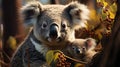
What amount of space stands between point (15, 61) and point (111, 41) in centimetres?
318

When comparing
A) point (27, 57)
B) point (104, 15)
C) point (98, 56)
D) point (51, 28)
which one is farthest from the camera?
point (27, 57)

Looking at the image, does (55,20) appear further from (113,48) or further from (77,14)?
(113,48)

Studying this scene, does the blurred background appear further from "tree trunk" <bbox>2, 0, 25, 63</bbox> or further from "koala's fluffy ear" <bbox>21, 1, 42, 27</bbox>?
"koala's fluffy ear" <bbox>21, 1, 42, 27</bbox>

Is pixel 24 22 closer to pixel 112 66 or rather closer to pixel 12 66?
pixel 12 66

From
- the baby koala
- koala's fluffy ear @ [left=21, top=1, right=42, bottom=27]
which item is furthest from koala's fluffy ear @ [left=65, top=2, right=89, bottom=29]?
koala's fluffy ear @ [left=21, top=1, right=42, bottom=27]

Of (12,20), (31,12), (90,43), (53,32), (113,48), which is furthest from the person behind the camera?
(12,20)

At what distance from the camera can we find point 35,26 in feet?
18.2

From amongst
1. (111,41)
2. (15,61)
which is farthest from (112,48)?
(15,61)

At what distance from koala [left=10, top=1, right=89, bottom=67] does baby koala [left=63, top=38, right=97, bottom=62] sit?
9 cm

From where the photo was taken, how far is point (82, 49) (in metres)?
5.35

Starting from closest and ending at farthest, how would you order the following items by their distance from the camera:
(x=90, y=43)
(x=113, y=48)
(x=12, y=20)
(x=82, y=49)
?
1. (x=113, y=48)
2. (x=90, y=43)
3. (x=82, y=49)
4. (x=12, y=20)

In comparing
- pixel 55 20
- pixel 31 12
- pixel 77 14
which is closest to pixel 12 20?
pixel 31 12

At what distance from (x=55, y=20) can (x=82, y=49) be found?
416 millimetres

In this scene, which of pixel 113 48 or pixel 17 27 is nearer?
pixel 113 48
